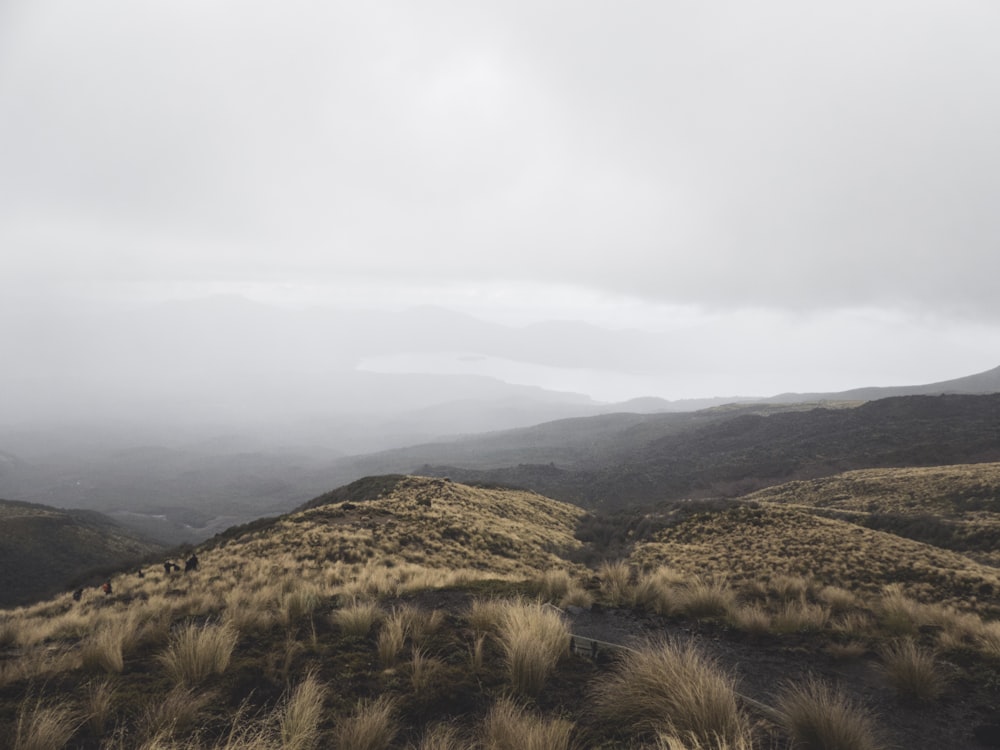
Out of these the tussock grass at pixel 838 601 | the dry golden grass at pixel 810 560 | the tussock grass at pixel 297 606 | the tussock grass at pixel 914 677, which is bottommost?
the dry golden grass at pixel 810 560

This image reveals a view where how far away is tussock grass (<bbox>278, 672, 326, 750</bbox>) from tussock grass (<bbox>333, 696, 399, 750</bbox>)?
0.21 metres

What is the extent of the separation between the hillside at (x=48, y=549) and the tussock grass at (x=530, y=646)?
2110 inches

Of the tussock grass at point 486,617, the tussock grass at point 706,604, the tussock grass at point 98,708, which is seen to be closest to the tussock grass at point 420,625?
the tussock grass at point 486,617

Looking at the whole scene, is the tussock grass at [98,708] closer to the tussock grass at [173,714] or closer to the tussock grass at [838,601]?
the tussock grass at [173,714]

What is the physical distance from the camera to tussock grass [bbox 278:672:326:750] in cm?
354

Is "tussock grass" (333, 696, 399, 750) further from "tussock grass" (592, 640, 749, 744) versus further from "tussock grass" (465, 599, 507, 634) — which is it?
"tussock grass" (465, 599, 507, 634)

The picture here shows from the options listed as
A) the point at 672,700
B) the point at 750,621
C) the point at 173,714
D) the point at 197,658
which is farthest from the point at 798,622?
the point at 197,658

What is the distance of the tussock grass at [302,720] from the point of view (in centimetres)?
354

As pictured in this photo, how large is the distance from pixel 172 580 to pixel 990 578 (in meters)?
28.0

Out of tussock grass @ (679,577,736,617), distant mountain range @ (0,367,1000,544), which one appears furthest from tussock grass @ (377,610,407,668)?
distant mountain range @ (0,367,1000,544)

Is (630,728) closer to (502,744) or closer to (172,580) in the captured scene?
(502,744)

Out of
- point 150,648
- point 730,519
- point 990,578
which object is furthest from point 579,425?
point 150,648

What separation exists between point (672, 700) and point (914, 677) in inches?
133

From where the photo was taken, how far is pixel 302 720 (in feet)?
12.2
